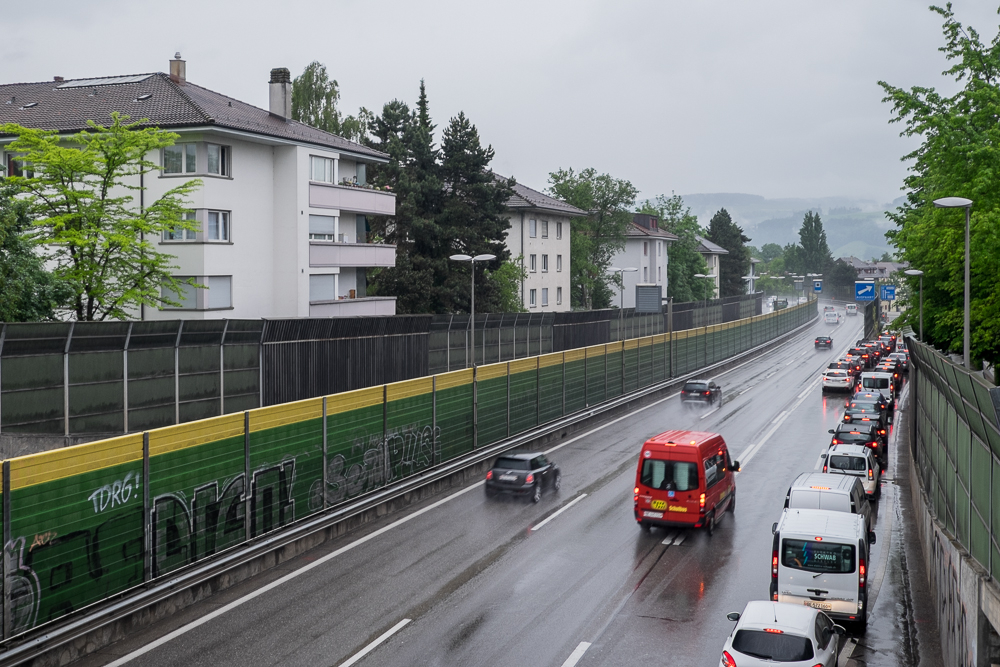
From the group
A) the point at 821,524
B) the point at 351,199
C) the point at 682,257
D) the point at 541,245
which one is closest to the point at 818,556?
the point at 821,524

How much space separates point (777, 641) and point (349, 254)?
39.0 metres

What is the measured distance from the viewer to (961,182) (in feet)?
110

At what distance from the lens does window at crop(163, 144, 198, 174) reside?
40.2 metres

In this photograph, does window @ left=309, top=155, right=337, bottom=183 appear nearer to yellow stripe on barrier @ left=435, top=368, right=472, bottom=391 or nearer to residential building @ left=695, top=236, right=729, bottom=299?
yellow stripe on barrier @ left=435, top=368, right=472, bottom=391

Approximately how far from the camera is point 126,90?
4512 cm

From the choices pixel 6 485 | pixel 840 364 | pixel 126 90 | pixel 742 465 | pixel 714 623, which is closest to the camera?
pixel 6 485

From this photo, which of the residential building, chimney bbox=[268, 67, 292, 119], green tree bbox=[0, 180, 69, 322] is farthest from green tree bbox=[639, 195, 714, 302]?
green tree bbox=[0, 180, 69, 322]

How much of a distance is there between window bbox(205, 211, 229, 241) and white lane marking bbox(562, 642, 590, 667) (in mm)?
30551

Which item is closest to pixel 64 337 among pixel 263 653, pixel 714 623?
pixel 263 653

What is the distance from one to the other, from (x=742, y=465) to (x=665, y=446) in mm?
10402

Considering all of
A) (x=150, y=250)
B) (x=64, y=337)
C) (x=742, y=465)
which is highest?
(x=150, y=250)

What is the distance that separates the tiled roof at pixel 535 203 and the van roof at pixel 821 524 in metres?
59.6

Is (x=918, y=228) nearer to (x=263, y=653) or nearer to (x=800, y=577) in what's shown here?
(x=800, y=577)

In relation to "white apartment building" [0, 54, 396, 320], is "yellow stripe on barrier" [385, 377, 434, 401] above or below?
below
